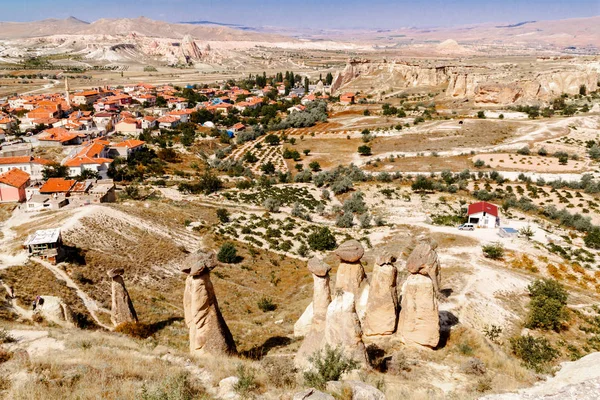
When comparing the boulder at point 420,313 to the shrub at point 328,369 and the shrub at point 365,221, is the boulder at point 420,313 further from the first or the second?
the shrub at point 365,221

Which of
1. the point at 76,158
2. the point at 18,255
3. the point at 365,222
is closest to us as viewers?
the point at 18,255

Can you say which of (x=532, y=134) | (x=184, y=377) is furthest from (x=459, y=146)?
(x=184, y=377)

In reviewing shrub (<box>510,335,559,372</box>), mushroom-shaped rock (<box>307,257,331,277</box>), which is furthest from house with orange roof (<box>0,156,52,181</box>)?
shrub (<box>510,335,559,372</box>)

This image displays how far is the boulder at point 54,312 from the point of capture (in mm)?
13633

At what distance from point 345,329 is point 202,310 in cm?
360

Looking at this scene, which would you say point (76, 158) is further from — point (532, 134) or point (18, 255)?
point (532, 134)

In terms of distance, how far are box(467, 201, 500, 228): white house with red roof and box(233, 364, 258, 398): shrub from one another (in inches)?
938

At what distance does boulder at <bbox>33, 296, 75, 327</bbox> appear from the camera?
13.6m

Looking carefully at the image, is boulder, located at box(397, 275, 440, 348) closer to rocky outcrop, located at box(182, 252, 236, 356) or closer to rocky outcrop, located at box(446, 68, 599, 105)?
rocky outcrop, located at box(182, 252, 236, 356)

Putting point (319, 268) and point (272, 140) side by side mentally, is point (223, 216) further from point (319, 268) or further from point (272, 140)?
point (272, 140)

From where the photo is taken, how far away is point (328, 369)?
8.20m

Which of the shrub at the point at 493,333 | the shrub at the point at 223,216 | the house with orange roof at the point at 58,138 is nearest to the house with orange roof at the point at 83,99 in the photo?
the house with orange roof at the point at 58,138

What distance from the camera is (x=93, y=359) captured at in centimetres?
888

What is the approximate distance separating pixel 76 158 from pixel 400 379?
1735 inches
